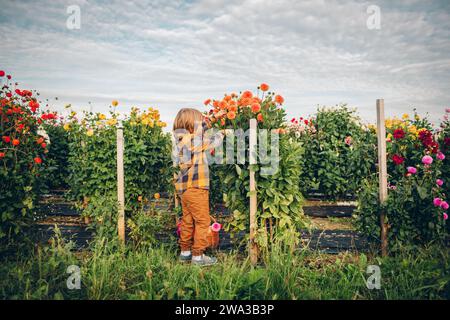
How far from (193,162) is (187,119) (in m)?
0.47

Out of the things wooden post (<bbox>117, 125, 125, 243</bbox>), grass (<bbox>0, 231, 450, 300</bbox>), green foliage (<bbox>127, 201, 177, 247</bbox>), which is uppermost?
wooden post (<bbox>117, 125, 125, 243</bbox>)

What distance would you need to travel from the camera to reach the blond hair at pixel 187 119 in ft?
11.2

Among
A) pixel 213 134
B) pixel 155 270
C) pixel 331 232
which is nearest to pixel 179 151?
pixel 213 134

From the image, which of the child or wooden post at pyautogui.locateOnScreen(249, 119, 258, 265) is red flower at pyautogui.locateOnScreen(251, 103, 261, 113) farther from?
the child

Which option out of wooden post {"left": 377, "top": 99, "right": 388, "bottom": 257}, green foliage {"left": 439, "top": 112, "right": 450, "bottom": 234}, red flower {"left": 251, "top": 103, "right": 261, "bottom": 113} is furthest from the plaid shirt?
green foliage {"left": 439, "top": 112, "right": 450, "bottom": 234}

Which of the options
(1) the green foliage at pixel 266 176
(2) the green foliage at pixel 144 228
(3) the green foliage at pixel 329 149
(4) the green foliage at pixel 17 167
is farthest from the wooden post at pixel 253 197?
(3) the green foliage at pixel 329 149

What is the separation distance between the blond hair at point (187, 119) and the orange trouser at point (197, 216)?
2.23 ft

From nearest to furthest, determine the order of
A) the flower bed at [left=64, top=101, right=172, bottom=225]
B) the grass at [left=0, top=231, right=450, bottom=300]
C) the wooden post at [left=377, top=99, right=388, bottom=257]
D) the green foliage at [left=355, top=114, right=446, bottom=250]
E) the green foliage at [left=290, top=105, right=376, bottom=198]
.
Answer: the grass at [left=0, top=231, right=450, bottom=300], the green foliage at [left=355, top=114, right=446, bottom=250], the wooden post at [left=377, top=99, right=388, bottom=257], the flower bed at [left=64, top=101, right=172, bottom=225], the green foliage at [left=290, top=105, right=376, bottom=198]

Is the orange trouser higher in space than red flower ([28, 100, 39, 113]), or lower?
lower

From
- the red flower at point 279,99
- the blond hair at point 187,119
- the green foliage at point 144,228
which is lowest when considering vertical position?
the green foliage at point 144,228

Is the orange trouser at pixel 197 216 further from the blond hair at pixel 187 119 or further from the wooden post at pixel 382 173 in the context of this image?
the wooden post at pixel 382 173

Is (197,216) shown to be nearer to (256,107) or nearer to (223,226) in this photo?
(223,226)

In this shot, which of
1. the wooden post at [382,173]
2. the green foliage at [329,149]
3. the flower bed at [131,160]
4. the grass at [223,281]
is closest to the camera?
the grass at [223,281]

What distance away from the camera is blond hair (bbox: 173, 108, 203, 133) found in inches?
134
